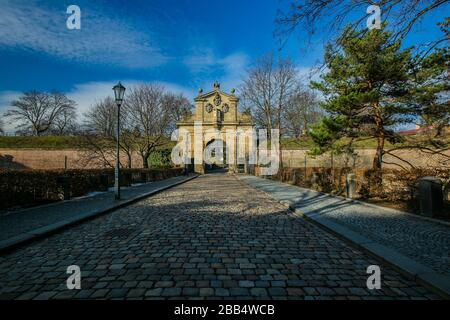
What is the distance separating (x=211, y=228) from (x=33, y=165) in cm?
4523

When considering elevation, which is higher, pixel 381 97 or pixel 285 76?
pixel 285 76

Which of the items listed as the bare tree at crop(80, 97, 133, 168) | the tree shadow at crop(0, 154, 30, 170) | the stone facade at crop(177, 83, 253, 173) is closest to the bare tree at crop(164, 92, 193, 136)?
the stone facade at crop(177, 83, 253, 173)

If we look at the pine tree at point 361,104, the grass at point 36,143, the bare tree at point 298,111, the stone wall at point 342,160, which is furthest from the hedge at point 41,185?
the grass at point 36,143

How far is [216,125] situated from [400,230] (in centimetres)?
3747

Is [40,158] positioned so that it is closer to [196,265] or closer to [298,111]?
[298,111]

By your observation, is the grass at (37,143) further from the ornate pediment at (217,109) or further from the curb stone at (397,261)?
the curb stone at (397,261)

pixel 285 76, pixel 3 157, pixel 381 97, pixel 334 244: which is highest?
pixel 285 76

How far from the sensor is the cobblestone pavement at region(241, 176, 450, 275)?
385 cm

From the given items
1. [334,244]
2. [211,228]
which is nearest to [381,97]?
[334,244]

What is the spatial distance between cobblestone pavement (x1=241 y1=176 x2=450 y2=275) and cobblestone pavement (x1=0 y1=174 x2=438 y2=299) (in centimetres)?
73

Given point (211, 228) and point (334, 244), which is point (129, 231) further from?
point (334, 244)

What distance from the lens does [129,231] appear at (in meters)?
5.39

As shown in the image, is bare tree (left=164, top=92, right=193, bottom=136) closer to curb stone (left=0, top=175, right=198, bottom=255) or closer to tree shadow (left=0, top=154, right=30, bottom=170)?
tree shadow (left=0, top=154, right=30, bottom=170)

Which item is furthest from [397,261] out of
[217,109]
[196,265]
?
[217,109]
